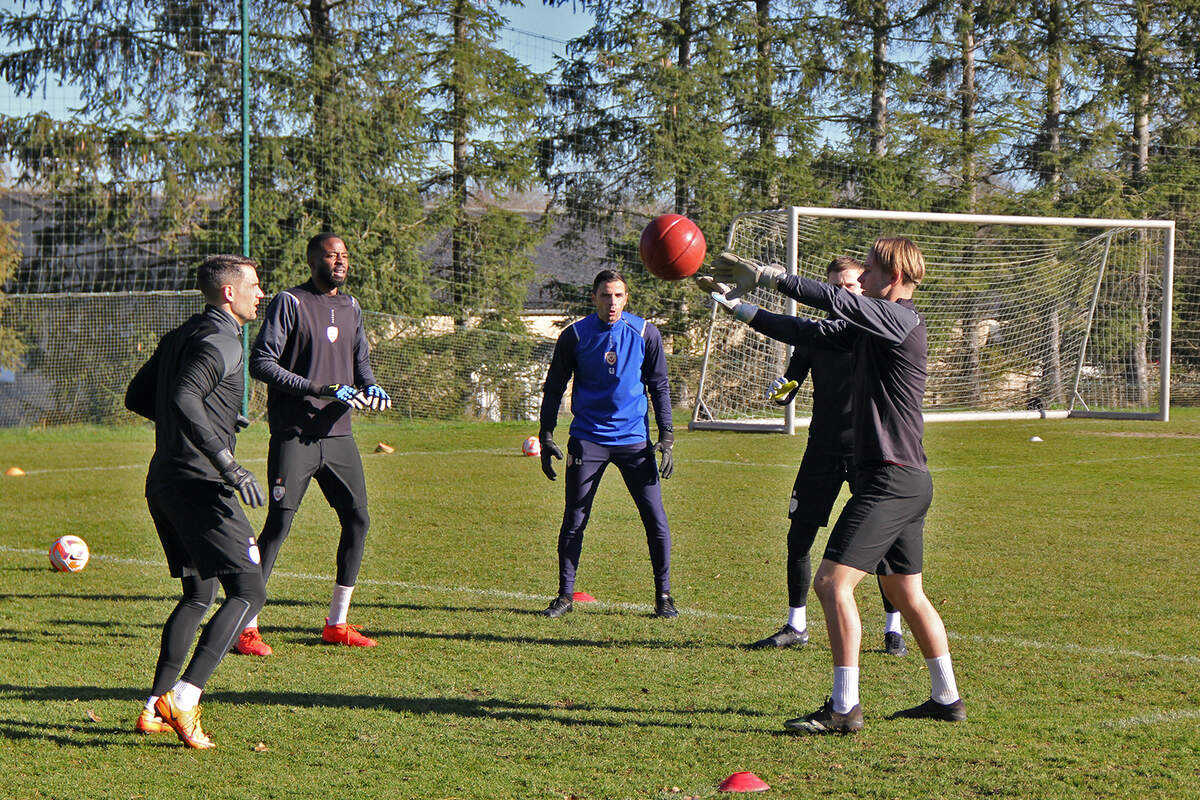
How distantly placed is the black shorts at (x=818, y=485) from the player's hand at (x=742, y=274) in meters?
1.88

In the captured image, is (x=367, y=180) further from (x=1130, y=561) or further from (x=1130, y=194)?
(x=1130, y=561)

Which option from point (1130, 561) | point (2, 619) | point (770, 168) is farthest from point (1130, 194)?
point (2, 619)

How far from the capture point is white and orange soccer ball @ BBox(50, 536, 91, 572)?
9086 mm

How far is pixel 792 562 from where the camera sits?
23.1ft

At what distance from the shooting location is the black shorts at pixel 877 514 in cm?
529

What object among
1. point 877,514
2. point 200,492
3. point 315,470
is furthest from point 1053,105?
point 200,492

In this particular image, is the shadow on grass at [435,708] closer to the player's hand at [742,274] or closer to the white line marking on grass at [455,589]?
the player's hand at [742,274]

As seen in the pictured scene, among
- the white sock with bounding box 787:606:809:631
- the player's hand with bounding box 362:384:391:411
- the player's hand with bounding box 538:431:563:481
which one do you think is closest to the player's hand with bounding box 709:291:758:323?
the player's hand with bounding box 362:384:391:411

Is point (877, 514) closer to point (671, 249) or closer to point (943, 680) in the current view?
point (943, 680)

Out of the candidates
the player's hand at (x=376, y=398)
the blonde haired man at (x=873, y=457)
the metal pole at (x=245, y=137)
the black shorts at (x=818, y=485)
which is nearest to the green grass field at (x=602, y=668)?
the blonde haired man at (x=873, y=457)

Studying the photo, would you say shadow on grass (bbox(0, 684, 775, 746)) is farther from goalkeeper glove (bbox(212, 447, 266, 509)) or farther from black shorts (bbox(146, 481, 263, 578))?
goalkeeper glove (bbox(212, 447, 266, 509))

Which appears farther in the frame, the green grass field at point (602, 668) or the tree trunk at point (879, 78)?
the tree trunk at point (879, 78)

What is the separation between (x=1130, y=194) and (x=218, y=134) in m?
18.2

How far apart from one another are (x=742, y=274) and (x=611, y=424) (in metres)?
2.75
